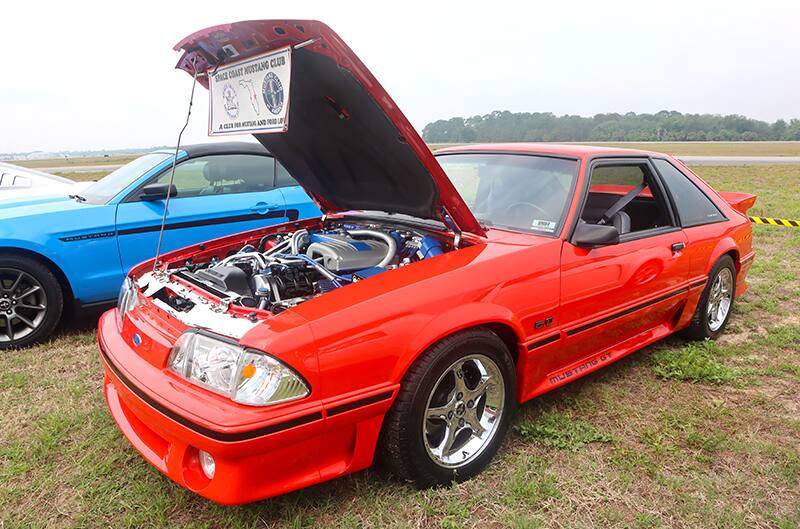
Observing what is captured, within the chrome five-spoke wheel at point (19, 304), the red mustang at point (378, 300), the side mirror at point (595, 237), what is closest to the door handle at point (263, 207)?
the red mustang at point (378, 300)

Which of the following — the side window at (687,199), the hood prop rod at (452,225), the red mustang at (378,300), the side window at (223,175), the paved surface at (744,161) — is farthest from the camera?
the paved surface at (744,161)

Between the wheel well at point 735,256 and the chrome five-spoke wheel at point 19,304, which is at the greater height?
the wheel well at point 735,256

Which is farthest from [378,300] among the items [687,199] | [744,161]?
[744,161]

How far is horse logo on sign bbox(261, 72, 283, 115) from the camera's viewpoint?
2307 mm

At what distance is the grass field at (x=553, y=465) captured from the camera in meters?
2.14

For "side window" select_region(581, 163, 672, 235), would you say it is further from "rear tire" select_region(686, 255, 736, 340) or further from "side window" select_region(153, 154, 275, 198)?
"side window" select_region(153, 154, 275, 198)

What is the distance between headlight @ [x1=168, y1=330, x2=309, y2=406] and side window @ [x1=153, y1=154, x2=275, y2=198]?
2887mm

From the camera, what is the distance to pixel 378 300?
2.05m

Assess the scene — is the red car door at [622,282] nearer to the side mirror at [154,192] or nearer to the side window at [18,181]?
the side mirror at [154,192]

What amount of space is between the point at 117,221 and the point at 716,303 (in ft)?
14.9

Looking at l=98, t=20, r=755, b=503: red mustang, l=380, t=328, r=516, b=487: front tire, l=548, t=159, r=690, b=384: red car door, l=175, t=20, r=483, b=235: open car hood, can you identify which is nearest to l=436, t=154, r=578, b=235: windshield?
l=98, t=20, r=755, b=503: red mustang

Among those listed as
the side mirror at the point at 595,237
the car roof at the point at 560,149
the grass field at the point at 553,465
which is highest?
the car roof at the point at 560,149

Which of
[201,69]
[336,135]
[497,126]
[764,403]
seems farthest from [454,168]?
[497,126]

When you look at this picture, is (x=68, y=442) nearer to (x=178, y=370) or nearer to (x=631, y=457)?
(x=178, y=370)
